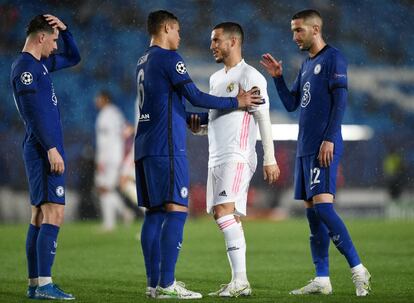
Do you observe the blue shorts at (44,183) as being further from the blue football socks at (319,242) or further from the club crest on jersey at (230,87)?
the blue football socks at (319,242)

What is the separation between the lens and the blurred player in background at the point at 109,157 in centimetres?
1462

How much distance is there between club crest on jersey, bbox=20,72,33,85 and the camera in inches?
237

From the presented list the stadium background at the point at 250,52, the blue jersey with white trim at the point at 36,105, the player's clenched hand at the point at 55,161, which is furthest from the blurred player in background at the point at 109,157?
the player's clenched hand at the point at 55,161

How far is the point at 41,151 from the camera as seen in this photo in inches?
241

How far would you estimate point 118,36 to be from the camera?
22516mm

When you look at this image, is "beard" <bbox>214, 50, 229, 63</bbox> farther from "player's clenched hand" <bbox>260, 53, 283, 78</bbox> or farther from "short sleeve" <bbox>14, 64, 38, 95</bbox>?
"short sleeve" <bbox>14, 64, 38, 95</bbox>

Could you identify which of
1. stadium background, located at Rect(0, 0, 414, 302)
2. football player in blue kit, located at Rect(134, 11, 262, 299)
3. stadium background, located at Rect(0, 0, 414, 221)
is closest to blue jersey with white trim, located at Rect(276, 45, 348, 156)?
football player in blue kit, located at Rect(134, 11, 262, 299)

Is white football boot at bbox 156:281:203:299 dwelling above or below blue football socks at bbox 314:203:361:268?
below

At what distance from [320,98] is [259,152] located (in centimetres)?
1063

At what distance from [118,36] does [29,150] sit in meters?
16.6

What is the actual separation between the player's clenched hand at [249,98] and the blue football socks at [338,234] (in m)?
0.84

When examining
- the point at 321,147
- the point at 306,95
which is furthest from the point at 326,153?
the point at 306,95

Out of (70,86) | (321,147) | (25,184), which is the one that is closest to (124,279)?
(321,147)

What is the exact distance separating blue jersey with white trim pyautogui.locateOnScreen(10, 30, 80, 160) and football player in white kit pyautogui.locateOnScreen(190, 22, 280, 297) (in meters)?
1.09
